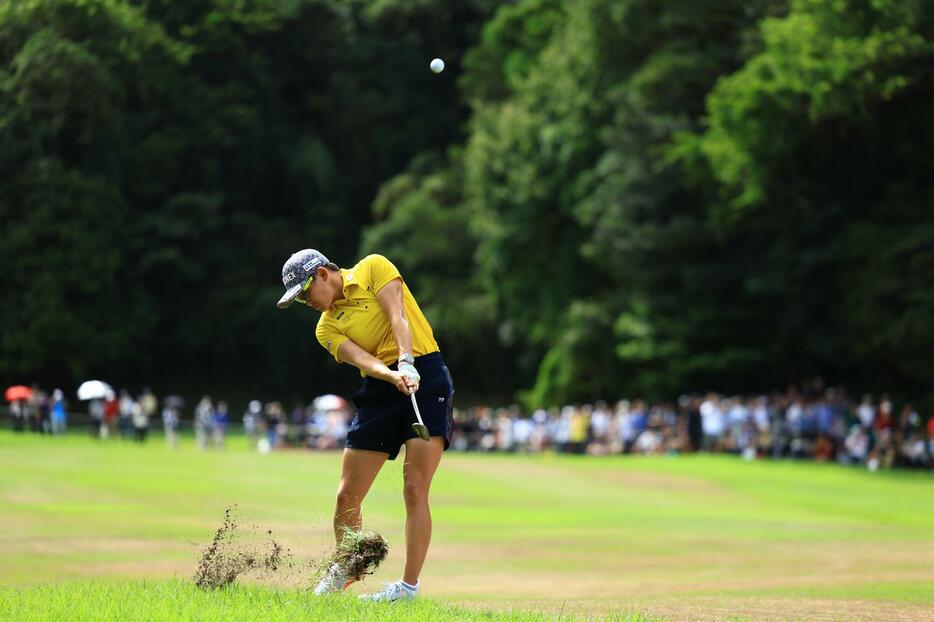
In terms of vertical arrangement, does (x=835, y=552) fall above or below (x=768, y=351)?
below

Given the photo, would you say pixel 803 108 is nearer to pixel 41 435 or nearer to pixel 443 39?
pixel 41 435

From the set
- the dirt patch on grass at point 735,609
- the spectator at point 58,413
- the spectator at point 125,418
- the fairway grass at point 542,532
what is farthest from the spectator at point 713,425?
the dirt patch on grass at point 735,609

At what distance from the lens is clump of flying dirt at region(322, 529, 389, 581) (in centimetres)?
963

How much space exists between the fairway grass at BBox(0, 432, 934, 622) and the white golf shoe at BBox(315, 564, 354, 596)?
25 centimetres

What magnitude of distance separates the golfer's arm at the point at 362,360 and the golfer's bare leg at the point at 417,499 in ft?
1.68

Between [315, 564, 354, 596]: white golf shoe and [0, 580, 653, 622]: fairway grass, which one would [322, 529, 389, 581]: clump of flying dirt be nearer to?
[315, 564, 354, 596]: white golf shoe

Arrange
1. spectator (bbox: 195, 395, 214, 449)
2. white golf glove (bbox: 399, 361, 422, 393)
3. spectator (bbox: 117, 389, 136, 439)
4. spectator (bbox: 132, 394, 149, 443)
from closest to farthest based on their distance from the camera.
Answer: white golf glove (bbox: 399, 361, 422, 393), spectator (bbox: 195, 395, 214, 449), spectator (bbox: 132, 394, 149, 443), spectator (bbox: 117, 389, 136, 439)

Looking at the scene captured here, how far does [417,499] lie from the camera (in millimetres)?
9656

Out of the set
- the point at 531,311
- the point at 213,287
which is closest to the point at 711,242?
the point at 531,311

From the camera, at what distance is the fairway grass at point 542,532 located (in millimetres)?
11438

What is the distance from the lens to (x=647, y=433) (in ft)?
144

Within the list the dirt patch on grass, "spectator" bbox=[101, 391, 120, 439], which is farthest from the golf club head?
"spectator" bbox=[101, 391, 120, 439]

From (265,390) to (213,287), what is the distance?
650 centimetres

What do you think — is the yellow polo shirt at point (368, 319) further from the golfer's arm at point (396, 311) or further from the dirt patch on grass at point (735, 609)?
the dirt patch on grass at point (735, 609)
